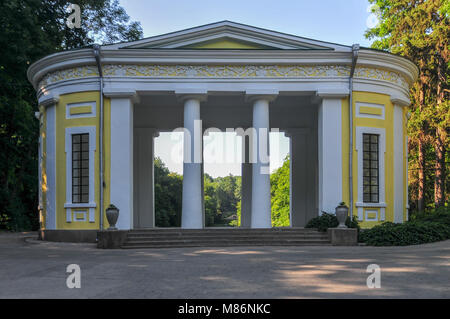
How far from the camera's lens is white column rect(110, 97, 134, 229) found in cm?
1903

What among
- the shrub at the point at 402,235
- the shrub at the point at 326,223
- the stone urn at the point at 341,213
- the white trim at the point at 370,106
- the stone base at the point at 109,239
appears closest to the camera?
the stone base at the point at 109,239

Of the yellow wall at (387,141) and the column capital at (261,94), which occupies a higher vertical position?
the column capital at (261,94)

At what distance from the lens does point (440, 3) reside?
103 ft

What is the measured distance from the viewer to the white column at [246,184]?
24.8m

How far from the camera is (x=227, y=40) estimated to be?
2000 centimetres

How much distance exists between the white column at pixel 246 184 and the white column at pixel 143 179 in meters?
4.42

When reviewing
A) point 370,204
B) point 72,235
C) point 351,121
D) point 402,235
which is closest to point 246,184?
point 370,204

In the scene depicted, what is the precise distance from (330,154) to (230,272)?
10196 millimetres

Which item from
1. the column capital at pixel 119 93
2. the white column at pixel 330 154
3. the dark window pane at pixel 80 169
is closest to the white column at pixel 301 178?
the white column at pixel 330 154

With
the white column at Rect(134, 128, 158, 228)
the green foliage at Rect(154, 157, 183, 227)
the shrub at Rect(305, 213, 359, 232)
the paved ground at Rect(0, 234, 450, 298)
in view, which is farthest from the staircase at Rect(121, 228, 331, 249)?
the green foliage at Rect(154, 157, 183, 227)

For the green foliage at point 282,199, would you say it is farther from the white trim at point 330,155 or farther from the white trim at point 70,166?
the white trim at point 70,166

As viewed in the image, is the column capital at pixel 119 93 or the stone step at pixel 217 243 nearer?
the stone step at pixel 217 243

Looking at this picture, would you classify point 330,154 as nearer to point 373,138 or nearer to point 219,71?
point 373,138
